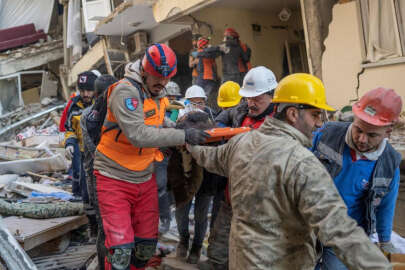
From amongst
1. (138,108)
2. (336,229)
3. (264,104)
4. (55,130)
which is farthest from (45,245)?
(55,130)

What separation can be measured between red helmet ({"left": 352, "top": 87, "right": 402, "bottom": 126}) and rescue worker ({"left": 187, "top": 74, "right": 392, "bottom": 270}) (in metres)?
0.48

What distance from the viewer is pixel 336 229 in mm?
1690

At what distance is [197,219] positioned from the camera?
397 centimetres

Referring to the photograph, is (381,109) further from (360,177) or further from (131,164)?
(131,164)

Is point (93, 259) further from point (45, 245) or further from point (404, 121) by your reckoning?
point (404, 121)

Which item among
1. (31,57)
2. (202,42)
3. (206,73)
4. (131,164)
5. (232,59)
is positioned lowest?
(131,164)

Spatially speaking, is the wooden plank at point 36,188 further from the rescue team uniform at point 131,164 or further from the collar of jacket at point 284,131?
the collar of jacket at point 284,131

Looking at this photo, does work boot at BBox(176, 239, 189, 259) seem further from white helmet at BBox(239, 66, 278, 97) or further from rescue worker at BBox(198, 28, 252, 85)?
rescue worker at BBox(198, 28, 252, 85)

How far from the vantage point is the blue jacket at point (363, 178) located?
2562 mm

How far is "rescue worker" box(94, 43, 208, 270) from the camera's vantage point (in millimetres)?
2729

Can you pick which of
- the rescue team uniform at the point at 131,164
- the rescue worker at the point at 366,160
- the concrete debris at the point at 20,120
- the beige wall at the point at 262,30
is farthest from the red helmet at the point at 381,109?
the concrete debris at the point at 20,120

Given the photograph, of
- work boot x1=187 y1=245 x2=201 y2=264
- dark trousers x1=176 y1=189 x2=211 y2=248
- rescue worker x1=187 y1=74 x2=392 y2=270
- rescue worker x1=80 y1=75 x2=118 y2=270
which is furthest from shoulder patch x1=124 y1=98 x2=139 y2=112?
work boot x1=187 y1=245 x2=201 y2=264

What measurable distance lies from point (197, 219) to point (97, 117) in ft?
4.98

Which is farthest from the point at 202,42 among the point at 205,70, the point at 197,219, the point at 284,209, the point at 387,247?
the point at 284,209
